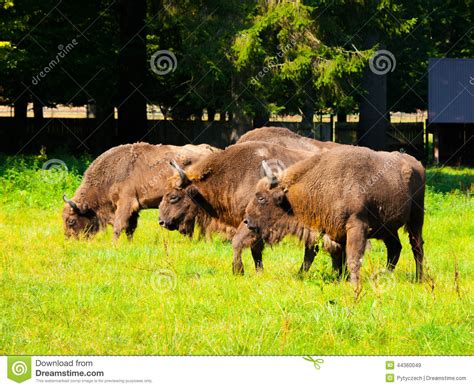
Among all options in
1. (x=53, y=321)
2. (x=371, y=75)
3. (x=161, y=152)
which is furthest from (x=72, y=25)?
(x=53, y=321)

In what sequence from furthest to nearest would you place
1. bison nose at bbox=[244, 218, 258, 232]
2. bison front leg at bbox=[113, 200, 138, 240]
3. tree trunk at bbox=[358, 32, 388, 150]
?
tree trunk at bbox=[358, 32, 388, 150] → bison front leg at bbox=[113, 200, 138, 240] → bison nose at bbox=[244, 218, 258, 232]

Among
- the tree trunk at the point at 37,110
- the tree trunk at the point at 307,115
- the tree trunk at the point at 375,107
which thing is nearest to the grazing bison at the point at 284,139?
the tree trunk at the point at 307,115

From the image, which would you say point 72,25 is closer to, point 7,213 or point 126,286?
point 7,213

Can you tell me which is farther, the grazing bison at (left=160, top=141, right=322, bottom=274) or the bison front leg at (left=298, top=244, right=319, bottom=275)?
the grazing bison at (left=160, top=141, right=322, bottom=274)

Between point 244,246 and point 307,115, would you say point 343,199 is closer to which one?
point 244,246

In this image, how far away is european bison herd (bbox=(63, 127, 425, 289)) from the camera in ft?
35.2

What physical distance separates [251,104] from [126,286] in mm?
17738

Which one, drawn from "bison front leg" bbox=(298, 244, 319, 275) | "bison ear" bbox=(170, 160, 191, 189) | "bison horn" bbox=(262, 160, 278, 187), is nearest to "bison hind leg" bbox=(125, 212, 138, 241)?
"bison ear" bbox=(170, 160, 191, 189)

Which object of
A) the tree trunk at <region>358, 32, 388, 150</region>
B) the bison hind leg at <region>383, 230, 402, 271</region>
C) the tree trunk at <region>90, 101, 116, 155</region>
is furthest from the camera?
the tree trunk at <region>358, 32, 388, 150</region>

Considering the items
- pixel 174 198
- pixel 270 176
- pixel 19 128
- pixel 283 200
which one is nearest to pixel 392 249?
pixel 283 200

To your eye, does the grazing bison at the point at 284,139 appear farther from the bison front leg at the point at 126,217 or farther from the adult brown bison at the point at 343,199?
the adult brown bison at the point at 343,199

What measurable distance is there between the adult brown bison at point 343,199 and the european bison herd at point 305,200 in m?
0.01

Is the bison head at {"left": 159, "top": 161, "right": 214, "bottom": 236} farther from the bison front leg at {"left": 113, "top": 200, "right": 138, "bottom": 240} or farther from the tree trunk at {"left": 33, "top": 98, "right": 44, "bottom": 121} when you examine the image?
the tree trunk at {"left": 33, "top": 98, "right": 44, "bottom": 121}

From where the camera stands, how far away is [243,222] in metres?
12.0
